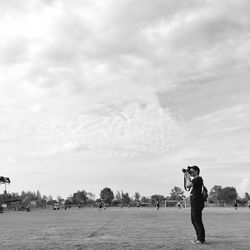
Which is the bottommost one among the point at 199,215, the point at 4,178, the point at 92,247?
the point at 92,247

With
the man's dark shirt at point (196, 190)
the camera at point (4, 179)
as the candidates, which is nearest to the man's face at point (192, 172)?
the man's dark shirt at point (196, 190)

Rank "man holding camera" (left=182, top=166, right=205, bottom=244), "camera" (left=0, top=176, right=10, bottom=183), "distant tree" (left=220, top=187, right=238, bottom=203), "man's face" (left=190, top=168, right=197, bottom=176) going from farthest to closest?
"distant tree" (left=220, top=187, right=238, bottom=203), "camera" (left=0, top=176, right=10, bottom=183), "man's face" (left=190, top=168, right=197, bottom=176), "man holding camera" (left=182, top=166, right=205, bottom=244)

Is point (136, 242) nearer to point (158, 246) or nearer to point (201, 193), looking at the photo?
point (158, 246)

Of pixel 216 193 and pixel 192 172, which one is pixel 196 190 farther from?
pixel 216 193

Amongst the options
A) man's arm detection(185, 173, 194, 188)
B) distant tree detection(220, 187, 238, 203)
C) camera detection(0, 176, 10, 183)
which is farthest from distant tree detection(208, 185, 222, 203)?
man's arm detection(185, 173, 194, 188)

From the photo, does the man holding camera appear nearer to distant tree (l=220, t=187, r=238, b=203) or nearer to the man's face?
the man's face

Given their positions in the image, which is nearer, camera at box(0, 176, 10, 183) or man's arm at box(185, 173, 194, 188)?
man's arm at box(185, 173, 194, 188)

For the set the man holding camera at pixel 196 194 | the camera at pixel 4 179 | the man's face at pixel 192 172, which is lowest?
the man holding camera at pixel 196 194

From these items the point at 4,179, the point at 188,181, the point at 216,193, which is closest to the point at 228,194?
the point at 216,193

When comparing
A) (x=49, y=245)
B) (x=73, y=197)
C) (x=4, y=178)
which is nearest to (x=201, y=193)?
(x=49, y=245)

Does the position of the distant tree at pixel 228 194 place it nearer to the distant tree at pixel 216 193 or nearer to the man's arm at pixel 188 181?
the distant tree at pixel 216 193

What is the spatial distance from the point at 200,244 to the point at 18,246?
3.89 meters

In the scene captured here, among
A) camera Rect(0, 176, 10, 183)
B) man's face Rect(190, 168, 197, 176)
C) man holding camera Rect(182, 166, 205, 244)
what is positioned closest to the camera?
man holding camera Rect(182, 166, 205, 244)

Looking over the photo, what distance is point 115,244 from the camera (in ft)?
33.4
